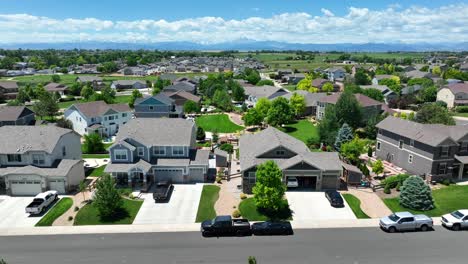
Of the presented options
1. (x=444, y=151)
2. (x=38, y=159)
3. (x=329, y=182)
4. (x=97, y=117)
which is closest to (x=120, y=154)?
(x=38, y=159)

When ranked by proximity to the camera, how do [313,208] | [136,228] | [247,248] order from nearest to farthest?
[247,248], [136,228], [313,208]

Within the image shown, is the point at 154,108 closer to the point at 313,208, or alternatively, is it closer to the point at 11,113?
the point at 11,113

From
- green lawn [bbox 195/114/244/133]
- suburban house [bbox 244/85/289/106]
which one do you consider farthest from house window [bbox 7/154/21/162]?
suburban house [bbox 244/85/289/106]

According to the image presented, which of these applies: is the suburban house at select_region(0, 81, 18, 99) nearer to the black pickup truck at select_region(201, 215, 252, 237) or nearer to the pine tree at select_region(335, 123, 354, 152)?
the pine tree at select_region(335, 123, 354, 152)

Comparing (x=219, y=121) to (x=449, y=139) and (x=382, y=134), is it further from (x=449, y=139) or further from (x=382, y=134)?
(x=449, y=139)

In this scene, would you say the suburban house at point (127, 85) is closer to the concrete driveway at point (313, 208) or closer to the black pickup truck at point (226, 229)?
the concrete driveway at point (313, 208)

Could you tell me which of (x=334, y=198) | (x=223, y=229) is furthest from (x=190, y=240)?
(x=334, y=198)

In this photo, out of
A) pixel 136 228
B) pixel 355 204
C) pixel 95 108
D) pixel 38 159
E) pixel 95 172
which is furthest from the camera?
pixel 95 108
